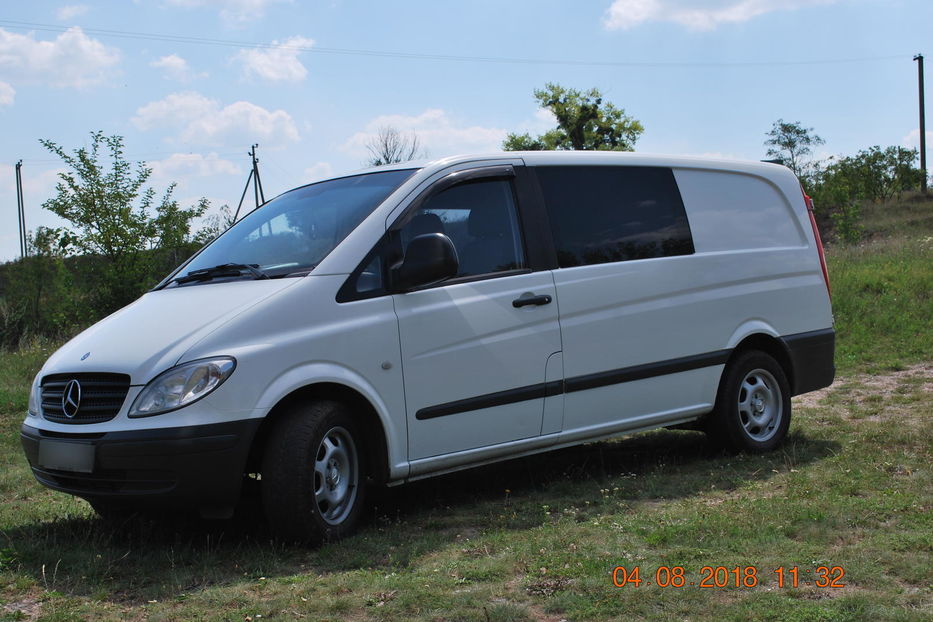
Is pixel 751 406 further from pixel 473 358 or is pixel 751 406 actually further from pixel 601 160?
pixel 473 358

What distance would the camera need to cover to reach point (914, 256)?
18.3 m

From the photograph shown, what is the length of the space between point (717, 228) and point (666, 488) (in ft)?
6.27

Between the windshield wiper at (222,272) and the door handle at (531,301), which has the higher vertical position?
the windshield wiper at (222,272)

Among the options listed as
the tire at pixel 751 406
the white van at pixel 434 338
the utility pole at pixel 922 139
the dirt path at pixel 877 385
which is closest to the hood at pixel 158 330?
the white van at pixel 434 338

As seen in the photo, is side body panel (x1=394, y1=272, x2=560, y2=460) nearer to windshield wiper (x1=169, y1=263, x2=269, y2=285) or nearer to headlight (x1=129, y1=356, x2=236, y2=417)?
windshield wiper (x1=169, y1=263, x2=269, y2=285)

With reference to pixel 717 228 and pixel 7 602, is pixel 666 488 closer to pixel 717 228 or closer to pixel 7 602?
pixel 717 228

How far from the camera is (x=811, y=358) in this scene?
6.94 meters

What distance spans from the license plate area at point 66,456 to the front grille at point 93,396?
4.6 inches

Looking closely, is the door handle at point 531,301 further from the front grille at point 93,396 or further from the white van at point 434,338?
the front grille at point 93,396

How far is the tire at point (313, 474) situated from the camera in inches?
173

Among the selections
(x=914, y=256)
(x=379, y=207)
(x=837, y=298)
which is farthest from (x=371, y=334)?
(x=914, y=256)

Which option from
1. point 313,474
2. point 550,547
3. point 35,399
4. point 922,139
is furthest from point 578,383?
point 922,139

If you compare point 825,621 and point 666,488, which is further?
point 666,488

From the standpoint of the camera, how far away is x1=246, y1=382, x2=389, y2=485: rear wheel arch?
14.8ft
